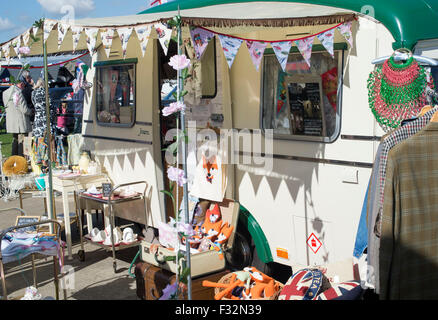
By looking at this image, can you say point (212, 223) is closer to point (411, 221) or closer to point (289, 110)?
point (289, 110)

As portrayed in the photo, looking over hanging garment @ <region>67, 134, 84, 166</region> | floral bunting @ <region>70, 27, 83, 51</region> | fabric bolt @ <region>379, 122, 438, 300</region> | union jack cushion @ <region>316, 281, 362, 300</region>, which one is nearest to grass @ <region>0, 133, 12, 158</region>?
hanging garment @ <region>67, 134, 84, 166</region>

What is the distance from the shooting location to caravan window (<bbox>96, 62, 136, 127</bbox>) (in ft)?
18.8

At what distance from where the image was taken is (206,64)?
15.8 ft

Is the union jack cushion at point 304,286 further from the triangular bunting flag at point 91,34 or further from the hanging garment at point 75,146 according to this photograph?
the hanging garment at point 75,146

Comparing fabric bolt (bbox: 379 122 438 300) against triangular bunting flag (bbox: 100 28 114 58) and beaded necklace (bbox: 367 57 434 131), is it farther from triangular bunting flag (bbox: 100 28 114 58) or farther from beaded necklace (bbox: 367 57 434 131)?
triangular bunting flag (bbox: 100 28 114 58)

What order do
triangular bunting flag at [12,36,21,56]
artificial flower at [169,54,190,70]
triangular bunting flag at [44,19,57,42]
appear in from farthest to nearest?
1. triangular bunting flag at [12,36,21,56]
2. triangular bunting flag at [44,19,57,42]
3. artificial flower at [169,54,190,70]

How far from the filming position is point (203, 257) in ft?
13.8

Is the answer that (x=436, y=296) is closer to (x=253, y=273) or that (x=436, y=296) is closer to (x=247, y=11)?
(x=253, y=273)

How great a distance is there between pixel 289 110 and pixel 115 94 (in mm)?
2478

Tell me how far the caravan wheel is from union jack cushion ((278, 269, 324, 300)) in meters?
1.02
